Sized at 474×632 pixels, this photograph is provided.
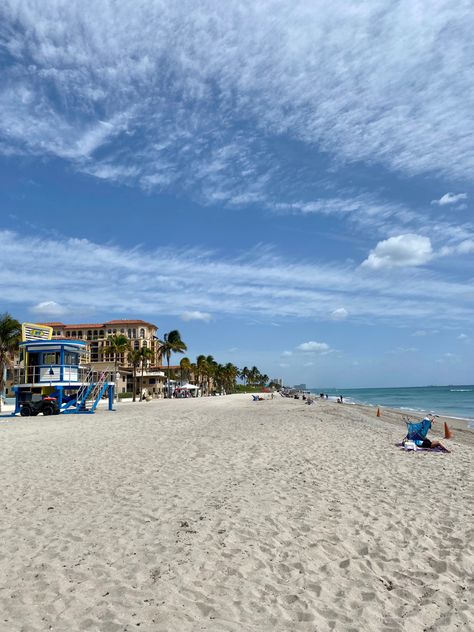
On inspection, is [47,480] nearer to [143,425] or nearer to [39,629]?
[39,629]

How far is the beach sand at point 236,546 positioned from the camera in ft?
13.9

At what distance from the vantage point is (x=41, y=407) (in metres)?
30.9

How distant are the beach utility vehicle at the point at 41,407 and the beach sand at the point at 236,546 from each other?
66.2 feet

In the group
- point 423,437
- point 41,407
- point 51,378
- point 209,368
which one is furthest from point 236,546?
point 209,368

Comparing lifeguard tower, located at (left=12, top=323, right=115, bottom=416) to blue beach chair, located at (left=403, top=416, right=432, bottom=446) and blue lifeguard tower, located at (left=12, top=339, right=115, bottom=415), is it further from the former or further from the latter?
blue beach chair, located at (left=403, top=416, right=432, bottom=446)

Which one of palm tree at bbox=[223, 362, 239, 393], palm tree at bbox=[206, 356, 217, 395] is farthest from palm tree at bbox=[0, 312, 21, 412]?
palm tree at bbox=[223, 362, 239, 393]

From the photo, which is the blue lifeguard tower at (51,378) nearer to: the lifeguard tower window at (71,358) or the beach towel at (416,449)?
the lifeguard tower window at (71,358)

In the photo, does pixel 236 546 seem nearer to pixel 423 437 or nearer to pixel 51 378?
pixel 423 437

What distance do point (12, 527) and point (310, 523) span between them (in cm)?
422

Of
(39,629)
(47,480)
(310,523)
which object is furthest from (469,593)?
(47,480)

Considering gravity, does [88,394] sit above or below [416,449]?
above

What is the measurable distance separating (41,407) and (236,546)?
93.1 ft

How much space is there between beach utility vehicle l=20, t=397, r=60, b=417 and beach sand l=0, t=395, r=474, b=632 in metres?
20.2

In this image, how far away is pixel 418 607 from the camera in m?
4.39
